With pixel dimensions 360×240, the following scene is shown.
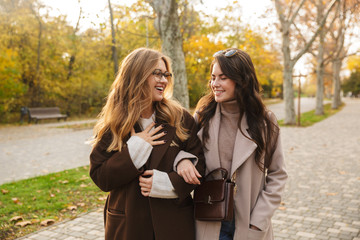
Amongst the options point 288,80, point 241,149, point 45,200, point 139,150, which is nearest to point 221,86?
point 241,149

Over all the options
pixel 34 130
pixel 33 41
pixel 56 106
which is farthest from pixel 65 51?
pixel 34 130

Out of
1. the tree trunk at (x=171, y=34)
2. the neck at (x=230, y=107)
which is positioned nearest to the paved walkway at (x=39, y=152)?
the tree trunk at (x=171, y=34)

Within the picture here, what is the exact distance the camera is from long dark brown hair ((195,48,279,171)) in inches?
89.0

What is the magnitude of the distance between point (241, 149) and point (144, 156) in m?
0.62

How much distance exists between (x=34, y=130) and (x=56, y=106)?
734 centimetres

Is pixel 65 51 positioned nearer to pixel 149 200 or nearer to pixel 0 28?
pixel 0 28

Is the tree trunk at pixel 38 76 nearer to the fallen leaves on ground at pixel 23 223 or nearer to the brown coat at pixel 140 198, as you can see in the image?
the fallen leaves on ground at pixel 23 223

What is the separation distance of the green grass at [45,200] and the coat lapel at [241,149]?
135 inches

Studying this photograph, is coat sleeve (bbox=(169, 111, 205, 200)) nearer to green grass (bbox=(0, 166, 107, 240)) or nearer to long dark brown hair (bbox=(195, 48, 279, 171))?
long dark brown hair (bbox=(195, 48, 279, 171))

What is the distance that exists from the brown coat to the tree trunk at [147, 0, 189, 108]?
16.7 feet

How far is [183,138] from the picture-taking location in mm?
2334

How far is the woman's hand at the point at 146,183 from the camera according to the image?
7.07ft

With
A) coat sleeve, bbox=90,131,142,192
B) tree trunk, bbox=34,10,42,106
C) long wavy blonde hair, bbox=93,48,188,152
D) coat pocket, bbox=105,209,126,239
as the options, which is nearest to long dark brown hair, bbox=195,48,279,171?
long wavy blonde hair, bbox=93,48,188,152

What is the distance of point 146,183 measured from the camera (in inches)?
85.0
